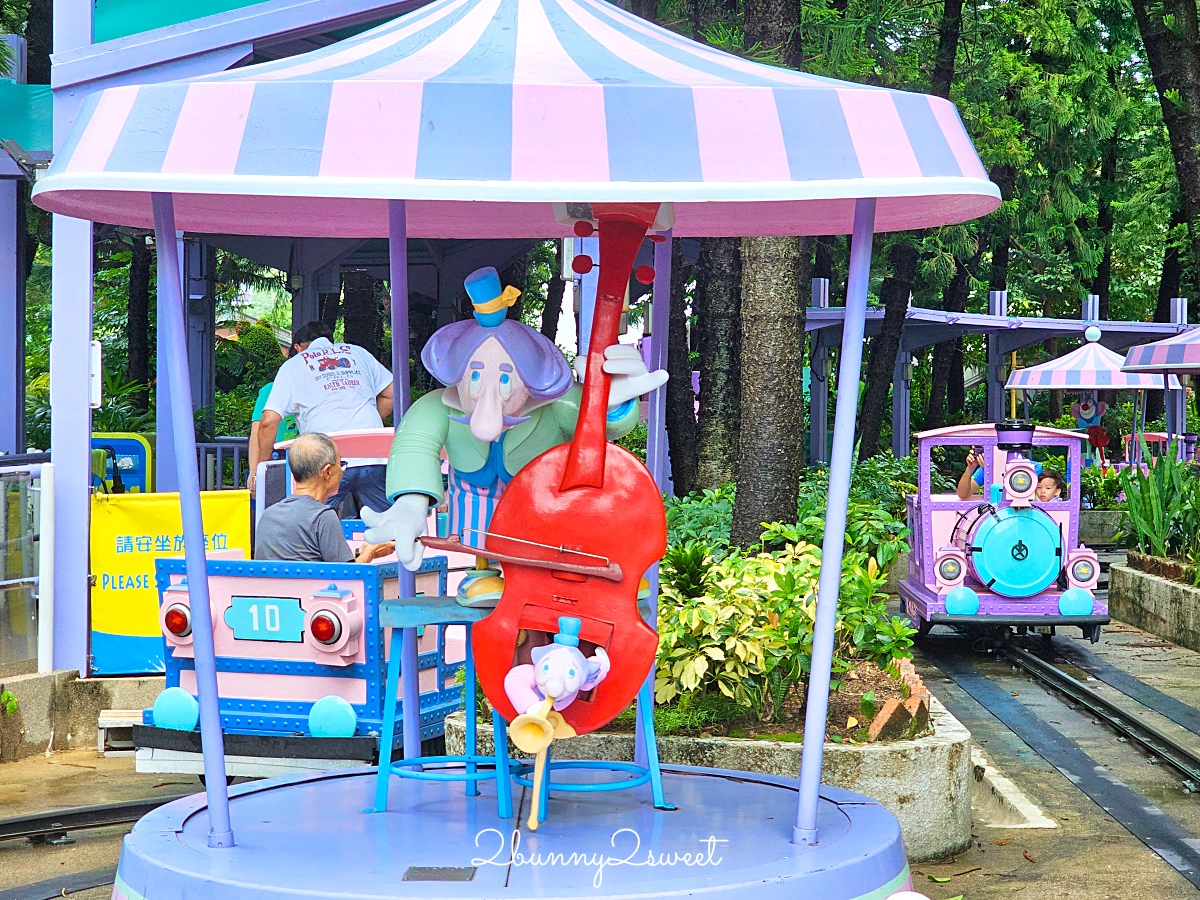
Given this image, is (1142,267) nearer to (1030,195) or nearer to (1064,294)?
(1064,294)

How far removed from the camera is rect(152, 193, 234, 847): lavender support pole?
12.5ft

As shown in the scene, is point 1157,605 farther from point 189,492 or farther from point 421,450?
point 189,492

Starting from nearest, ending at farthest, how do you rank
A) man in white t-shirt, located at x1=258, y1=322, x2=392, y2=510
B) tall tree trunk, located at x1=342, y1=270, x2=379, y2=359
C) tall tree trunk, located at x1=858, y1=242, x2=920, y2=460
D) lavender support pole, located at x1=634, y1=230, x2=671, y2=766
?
lavender support pole, located at x1=634, y1=230, x2=671, y2=766
man in white t-shirt, located at x1=258, y1=322, x2=392, y2=510
tall tree trunk, located at x1=342, y1=270, x2=379, y2=359
tall tree trunk, located at x1=858, y1=242, x2=920, y2=460

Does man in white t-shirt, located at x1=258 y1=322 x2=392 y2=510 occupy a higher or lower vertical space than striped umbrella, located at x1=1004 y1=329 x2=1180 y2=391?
lower

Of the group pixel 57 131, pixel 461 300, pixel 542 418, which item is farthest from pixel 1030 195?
pixel 542 418

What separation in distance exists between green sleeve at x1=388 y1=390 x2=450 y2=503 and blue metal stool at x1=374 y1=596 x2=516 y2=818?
34cm

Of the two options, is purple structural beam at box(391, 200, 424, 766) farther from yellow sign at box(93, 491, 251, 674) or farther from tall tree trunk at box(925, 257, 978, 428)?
tall tree trunk at box(925, 257, 978, 428)

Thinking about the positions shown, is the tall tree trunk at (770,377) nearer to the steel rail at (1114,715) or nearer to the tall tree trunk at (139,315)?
the steel rail at (1114,715)

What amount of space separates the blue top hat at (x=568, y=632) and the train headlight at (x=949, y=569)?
7102mm

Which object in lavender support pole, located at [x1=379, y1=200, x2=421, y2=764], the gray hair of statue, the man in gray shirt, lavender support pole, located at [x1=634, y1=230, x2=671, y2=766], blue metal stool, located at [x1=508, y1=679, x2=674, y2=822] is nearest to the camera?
blue metal stool, located at [x1=508, y1=679, x2=674, y2=822]

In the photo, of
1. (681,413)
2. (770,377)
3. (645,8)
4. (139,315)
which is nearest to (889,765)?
(770,377)

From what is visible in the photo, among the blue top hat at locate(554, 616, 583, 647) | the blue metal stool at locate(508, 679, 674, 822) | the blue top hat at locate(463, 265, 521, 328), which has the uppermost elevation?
the blue top hat at locate(463, 265, 521, 328)

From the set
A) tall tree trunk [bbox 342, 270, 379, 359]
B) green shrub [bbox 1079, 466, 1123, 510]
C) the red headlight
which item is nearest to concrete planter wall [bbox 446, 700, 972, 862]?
the red headlight

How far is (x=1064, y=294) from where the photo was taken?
34.3 m
